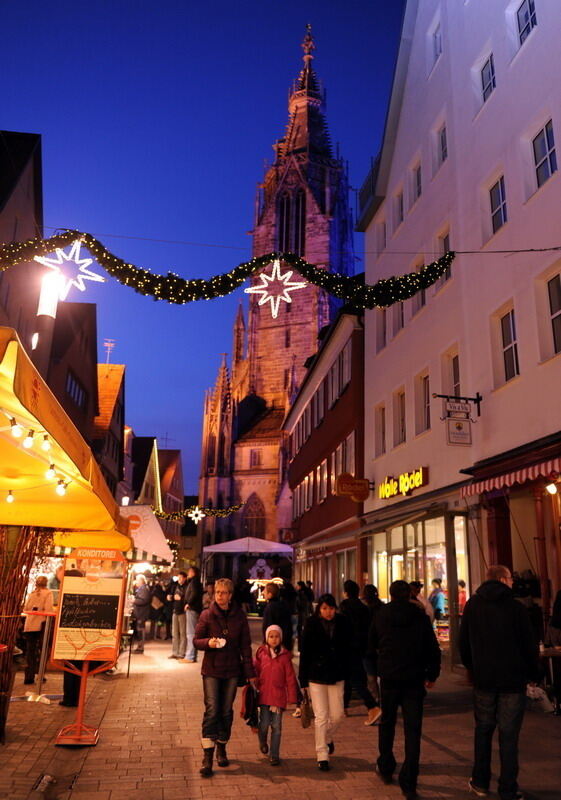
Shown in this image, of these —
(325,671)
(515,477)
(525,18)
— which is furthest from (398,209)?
(325,671)

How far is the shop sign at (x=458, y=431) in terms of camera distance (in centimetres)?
1157

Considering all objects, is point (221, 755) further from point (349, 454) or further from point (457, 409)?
point (349, 454)

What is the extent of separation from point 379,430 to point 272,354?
4698 cm

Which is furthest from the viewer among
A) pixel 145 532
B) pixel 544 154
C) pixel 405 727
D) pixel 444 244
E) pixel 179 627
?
pixel 145 532

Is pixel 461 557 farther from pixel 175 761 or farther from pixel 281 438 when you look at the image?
pixel 281 438

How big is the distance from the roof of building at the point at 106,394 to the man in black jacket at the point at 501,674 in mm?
29397

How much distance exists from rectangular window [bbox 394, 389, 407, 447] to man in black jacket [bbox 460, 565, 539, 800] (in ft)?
36.4

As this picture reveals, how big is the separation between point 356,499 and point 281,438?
138ft

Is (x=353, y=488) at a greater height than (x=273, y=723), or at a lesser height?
greater

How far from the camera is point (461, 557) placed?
1263cm

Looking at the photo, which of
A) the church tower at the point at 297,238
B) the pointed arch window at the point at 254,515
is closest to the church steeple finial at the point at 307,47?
the church tower at the point at 297,238

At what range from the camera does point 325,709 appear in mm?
6059

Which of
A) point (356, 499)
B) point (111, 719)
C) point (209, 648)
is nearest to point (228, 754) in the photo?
point (209, 648)

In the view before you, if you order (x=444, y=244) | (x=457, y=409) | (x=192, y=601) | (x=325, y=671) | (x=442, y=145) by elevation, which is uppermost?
(x=442, y=145)
